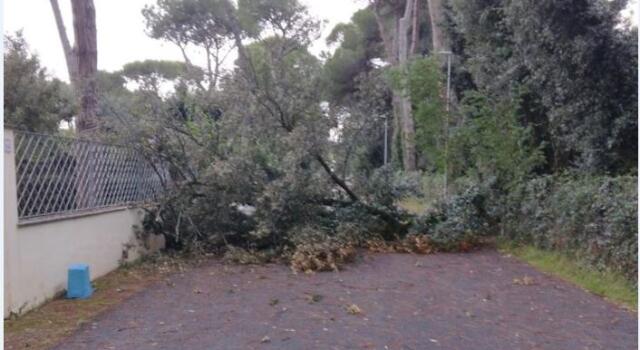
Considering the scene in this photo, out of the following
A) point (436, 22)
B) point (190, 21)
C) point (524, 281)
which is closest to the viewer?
point (524, 281)

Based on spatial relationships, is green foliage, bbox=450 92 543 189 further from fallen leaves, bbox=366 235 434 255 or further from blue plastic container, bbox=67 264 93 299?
blue plastic container, bbox=67 264 93 299

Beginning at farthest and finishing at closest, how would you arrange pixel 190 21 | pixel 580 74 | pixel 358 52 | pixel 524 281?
pixel 358 52, pixel 190 21, pixel 580 74, pixel 524 281

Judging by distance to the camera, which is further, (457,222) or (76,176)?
(457,222)

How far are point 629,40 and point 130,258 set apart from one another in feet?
26.9

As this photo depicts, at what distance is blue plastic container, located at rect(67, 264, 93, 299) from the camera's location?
22.2 ft

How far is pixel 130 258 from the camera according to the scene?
9.16m

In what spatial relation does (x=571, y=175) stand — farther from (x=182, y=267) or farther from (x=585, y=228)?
(x=182, y=267)

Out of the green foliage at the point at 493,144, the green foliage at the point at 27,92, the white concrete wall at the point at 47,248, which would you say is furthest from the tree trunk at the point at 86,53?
the green foliage at the point at 493,144

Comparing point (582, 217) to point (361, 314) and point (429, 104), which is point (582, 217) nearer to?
point (361, 314)

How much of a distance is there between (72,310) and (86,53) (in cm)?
712

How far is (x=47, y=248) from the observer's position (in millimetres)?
6578

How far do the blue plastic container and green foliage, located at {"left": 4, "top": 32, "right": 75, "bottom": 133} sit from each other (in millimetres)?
7064

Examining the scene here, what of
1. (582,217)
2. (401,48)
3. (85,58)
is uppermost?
(401,48)

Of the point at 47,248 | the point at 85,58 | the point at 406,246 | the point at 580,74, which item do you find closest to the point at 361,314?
the point at 47,248
